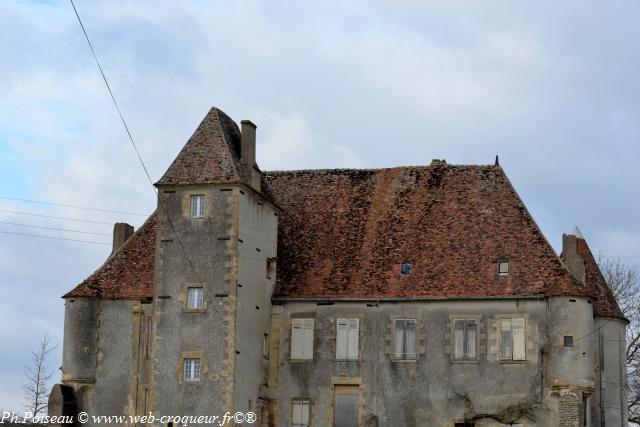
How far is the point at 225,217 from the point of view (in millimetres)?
50125

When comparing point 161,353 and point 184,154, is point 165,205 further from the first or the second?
point 161,353

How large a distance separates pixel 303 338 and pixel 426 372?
5.70 meters

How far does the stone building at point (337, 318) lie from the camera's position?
4900cm

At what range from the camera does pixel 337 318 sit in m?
51.9

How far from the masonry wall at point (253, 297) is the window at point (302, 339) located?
3.90 ft

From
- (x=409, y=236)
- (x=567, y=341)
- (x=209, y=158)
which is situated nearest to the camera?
(x=567, y=341)

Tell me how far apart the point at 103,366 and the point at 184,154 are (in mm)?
9817

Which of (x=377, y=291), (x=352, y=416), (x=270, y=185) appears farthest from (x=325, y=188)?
(x=352, y=416)

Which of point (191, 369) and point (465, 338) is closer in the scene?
point (191, 369)

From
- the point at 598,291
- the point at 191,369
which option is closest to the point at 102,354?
the point at 191,369

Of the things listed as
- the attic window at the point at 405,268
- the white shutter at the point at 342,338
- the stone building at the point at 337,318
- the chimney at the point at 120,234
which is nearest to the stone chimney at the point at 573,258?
the stone building at the point at 337,318

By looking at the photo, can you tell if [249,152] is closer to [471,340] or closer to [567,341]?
[471,340]

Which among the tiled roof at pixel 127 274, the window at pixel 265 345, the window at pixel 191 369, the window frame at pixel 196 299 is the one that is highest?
the tiled roof at pixel 127 274

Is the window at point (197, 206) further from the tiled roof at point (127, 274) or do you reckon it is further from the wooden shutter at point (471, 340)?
the wooden shutter at point (471, 340)
